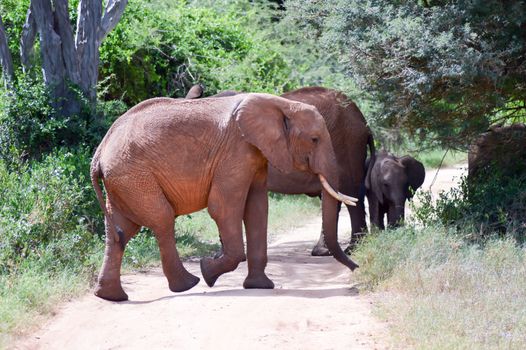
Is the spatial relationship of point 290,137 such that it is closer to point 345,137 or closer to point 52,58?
point 345,137

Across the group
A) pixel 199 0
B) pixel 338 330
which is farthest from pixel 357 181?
pixel 199 0

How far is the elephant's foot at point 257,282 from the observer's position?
980cm

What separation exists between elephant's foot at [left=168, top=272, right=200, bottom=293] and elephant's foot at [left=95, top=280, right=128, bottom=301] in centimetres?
50

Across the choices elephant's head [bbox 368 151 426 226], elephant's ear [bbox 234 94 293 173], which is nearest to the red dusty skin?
elephant's ear [bbox 234 94 293 173]

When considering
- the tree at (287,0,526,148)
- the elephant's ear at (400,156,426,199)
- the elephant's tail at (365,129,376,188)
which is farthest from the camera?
the elephant's ear at (400,156,426,199)

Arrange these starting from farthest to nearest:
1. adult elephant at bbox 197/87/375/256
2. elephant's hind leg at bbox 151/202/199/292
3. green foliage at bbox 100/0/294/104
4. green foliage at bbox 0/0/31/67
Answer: green foliage at bbox 100/0/294/104 → green foliage at bbox 0/0/31/67 → adult elephant at bbox 197/87/375/256 → elephant's hind leg at bbox 151/202/199/292

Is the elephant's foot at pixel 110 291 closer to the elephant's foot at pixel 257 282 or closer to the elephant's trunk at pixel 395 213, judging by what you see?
the elephant's foot at pixel 257 282

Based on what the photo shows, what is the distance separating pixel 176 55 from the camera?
19.2 meters

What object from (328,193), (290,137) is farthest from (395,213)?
(290,137)

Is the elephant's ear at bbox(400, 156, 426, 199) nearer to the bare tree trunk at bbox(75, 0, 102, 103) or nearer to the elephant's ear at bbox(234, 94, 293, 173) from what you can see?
the bare tree trunk at bbox(75, 0, 102, 103)

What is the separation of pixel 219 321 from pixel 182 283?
1.88m

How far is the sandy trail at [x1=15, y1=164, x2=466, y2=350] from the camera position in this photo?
759cm

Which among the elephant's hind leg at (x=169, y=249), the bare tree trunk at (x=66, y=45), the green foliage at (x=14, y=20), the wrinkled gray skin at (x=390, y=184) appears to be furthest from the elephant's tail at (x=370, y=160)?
the green foliage at (x=14, y=20)

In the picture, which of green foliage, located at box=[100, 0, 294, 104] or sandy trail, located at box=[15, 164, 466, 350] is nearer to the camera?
sandy trail, located at box=[15, 164, 466, 350]
